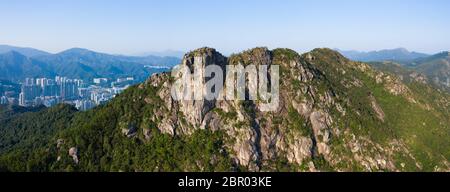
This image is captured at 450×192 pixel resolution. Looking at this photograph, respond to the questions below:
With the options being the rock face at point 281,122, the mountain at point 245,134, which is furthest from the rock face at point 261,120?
the mountain at point 245,134

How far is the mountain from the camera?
334 ft

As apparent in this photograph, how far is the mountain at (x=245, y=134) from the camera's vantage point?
4008 inches

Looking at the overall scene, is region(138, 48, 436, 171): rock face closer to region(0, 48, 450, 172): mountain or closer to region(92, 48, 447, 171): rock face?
region(92, 48, 447, 171): rock face

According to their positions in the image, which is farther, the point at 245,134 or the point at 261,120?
the point at 261,120

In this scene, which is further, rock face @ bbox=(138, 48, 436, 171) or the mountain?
rock face @ bbox=(138, 48, 436, 171)

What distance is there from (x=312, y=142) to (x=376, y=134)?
18.4 meters

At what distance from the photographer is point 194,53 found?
111812 mm

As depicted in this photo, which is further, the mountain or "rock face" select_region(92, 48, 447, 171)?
"rock face" select_region(92, 48, 447, 171)

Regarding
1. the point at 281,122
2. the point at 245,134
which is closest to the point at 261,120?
the point at 281,122

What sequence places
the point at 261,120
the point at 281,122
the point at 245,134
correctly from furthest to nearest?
the point at 281,122, the point at 261,120, the point at 245,134

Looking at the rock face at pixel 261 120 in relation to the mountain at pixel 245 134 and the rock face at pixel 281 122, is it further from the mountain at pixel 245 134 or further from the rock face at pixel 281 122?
the mountain at pixel 245 134

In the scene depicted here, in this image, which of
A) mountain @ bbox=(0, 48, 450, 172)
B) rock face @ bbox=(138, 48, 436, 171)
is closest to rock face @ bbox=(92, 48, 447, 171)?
rock face @ bbox=(138, 48, 436, 171)

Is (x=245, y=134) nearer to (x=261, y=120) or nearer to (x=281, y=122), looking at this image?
(x=261, y=120)

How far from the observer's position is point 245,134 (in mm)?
107188
